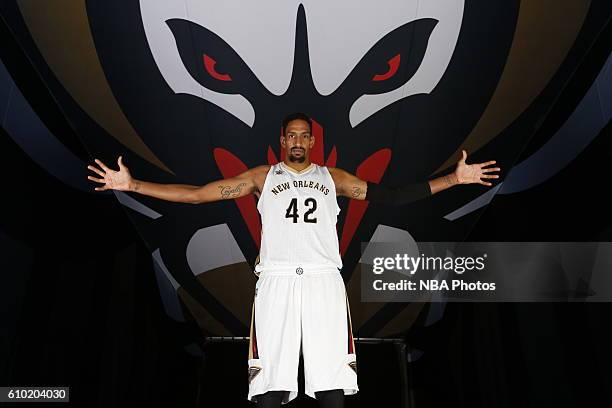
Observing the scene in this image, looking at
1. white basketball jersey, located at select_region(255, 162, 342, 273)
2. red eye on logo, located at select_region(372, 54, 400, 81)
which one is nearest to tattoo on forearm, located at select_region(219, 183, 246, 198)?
white basketball jersey, located at select_region(255, 162, 342, 273)

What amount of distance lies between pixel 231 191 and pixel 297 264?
0.55 meters

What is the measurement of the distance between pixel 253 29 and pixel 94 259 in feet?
5.95

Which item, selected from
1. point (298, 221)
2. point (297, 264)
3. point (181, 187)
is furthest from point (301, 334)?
point (181, 187)

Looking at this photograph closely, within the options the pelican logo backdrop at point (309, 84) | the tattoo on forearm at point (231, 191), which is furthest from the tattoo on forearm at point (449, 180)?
the pelican logo backdrop at point (309, 84)

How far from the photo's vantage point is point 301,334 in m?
3.04

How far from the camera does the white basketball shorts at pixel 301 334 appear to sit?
2.92m

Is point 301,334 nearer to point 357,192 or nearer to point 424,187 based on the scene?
point 357,192

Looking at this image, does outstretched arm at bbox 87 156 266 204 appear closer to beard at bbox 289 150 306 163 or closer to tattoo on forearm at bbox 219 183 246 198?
tattoo on forearm at bbox 219 183 246 198

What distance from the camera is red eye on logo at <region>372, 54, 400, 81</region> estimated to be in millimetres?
4463

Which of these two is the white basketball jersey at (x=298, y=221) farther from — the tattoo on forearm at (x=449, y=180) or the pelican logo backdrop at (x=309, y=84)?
the pelican logo backdrop at (x=309, y=84)

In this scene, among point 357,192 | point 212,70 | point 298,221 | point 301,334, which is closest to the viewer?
point 301,334

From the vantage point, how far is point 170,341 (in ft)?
17.3

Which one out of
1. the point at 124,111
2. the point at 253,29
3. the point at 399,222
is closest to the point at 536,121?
the point at 399,222

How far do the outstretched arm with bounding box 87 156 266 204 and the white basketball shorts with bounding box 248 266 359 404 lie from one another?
48 cm
